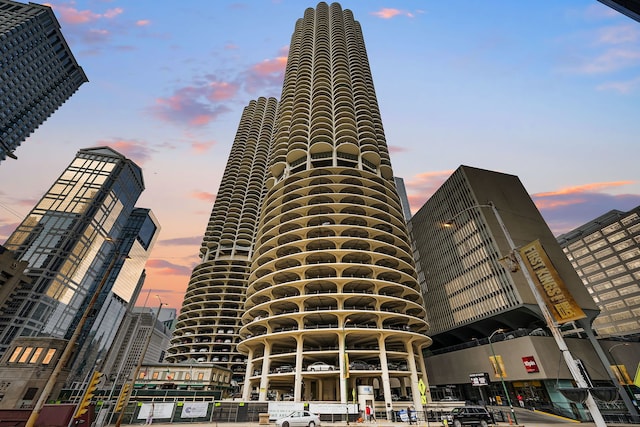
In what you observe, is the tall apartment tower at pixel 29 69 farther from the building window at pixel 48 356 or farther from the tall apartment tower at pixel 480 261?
the tall apartment tower at pixel 480 261

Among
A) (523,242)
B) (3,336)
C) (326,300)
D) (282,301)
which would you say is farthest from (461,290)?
(3,336)

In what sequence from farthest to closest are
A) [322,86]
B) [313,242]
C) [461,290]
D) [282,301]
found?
[322,86]
[461,290]
[313,242]
[282,301]

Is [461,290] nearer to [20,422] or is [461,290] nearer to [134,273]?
[20,422]

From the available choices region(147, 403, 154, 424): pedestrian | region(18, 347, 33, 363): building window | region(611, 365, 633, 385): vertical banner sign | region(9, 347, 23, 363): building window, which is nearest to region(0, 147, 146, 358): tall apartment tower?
region(9, 347, 23, 363): building window

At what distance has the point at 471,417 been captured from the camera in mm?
23891

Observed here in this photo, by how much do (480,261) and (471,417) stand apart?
45982mm

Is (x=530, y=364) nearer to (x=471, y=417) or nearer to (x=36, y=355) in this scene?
(x=471, y=417)

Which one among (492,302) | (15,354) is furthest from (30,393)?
(492,302)

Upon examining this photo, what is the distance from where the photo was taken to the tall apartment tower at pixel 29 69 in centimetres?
9425

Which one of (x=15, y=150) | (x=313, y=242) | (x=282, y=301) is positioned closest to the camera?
(x=282, y=301)

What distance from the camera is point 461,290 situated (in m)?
68.4

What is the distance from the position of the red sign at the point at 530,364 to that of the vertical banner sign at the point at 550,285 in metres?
43.9

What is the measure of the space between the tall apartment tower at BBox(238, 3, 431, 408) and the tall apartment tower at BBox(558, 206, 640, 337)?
7809 centimetres

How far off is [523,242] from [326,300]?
44660 mm
